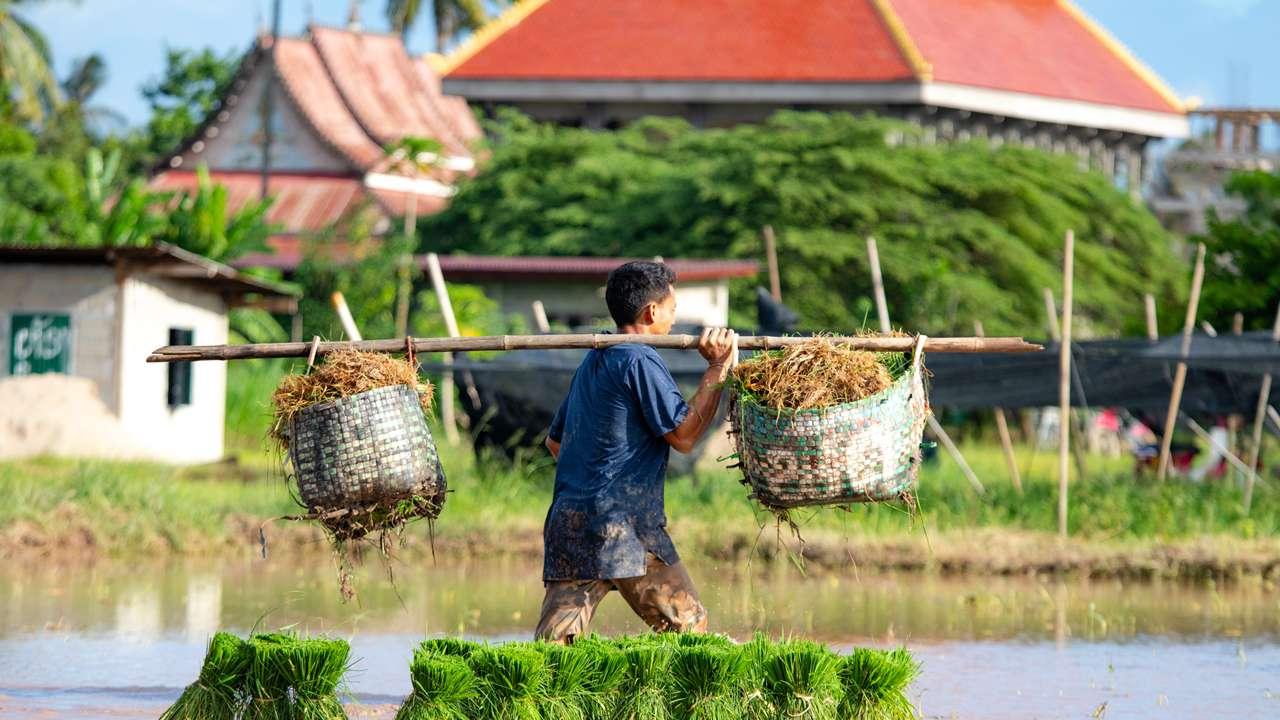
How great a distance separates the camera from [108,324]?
19.7 metres

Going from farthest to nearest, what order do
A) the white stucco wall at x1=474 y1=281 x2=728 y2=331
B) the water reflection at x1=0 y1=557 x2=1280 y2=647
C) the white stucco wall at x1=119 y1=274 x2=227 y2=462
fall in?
the white stucco wall at x1=474 y1=281 x2=728 y2=331
the white stucco wall at x1=119 y1=274 x2=227 y2=462
the water reflection at x1=0 y1=557 x2=1280 y2=647

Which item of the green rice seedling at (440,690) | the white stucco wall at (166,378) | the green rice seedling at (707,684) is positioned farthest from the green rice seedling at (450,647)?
the white stucco wall at (166,378)

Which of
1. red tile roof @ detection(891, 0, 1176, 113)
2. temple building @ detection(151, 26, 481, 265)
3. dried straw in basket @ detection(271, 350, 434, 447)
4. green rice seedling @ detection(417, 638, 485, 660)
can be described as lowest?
green rice seedling @ detection(417, 638, 485, 660)

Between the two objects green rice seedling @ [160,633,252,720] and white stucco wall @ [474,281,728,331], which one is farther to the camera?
white stucco wall @ [474,281,728,331]

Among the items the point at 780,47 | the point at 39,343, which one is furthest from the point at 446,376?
the point at 780,47

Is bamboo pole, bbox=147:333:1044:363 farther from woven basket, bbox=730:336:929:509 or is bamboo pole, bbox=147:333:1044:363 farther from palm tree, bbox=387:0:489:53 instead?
palm tree, bbox=387:0:489:53

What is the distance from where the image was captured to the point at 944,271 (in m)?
28.7

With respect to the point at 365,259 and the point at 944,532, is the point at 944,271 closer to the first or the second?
the point at 365,259

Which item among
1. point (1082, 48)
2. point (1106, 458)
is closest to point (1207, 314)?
point (1106, 458)

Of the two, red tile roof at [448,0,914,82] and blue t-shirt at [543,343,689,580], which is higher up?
red tile roof at [448,0,914,82]

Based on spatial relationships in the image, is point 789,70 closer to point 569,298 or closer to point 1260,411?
point 569,298

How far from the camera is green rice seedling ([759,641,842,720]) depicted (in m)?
6.25

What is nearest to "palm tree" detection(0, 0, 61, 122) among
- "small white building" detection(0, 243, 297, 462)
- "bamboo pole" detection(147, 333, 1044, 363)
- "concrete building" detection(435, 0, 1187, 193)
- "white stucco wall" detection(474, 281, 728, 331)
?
"concrete building" detection(435, 0, 1187, 193)

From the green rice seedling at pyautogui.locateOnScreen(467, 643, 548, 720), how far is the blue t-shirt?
1.54 ft
